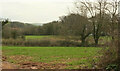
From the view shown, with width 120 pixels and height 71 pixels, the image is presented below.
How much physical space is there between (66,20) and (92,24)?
5588 millimetres

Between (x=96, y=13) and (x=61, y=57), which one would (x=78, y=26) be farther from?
(x=61, y=57)

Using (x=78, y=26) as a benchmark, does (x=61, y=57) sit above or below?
below

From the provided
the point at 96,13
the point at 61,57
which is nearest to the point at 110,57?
the point at 61,57

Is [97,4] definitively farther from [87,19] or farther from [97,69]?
[97,69]

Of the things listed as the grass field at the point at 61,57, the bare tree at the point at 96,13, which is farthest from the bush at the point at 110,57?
Result: the bare tree at the point at 96,13

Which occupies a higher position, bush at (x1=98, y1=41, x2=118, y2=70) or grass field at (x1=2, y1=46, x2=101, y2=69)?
bush at (x1=98, y1=41, x2=118, y2=70)

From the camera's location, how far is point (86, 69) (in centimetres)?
639

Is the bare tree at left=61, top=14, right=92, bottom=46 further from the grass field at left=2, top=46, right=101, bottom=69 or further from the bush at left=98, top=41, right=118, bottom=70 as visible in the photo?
the bush at left=98, top=41, right=118, bottom=70

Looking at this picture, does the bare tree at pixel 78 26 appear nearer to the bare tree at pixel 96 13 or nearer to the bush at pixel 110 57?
the bare tree at pixel 96 13

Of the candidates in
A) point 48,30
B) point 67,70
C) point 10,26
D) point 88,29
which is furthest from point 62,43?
point 67,70

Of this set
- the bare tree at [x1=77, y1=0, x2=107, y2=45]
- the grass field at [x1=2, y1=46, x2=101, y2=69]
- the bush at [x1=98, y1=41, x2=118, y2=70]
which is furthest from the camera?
the bare tree at [x1=77, y1=0, x2=107, y2=45]

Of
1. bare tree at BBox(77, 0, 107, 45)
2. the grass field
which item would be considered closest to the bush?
the grass field

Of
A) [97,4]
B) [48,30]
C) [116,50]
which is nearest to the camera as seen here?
[116,50]

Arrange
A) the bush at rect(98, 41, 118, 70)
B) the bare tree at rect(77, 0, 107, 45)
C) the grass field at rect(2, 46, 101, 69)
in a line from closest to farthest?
the bush at rect(98, 41, 118, 70) < the grass field at rect(2, 46, 101, 69) < the bare tree at rect(77, 0, 107, 45)
